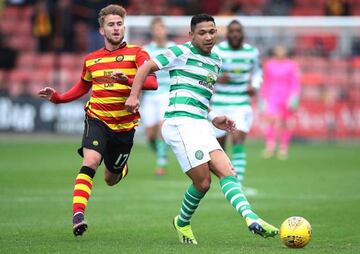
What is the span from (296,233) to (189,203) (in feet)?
4.41

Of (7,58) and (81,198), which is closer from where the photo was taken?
(81,198)

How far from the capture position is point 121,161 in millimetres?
11375

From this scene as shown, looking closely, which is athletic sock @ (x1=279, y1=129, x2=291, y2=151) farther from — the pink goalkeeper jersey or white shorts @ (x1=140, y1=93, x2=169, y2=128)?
white shorts @ (x1=140, y1=93, x2=169, y2=128)

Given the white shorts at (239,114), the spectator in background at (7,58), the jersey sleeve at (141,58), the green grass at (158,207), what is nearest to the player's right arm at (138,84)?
the jersey sleeve at (141,58)

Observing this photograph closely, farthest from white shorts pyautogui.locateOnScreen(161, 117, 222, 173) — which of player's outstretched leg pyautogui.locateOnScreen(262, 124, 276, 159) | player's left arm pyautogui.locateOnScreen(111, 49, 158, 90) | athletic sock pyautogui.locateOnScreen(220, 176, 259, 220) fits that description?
player's outstretched leg pyautogui.locateOnScreen(262, 124, 276, 159)

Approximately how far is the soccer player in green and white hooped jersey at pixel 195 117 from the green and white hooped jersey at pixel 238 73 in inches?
202

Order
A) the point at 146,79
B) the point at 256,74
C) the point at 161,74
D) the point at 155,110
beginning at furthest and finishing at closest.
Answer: the point at 155,110
the point at 161,74
the point at 256,74
the point at 146,79

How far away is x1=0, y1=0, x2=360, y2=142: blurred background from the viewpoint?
27.7 meters

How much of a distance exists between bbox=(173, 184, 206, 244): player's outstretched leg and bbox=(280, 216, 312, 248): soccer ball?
3.63ft

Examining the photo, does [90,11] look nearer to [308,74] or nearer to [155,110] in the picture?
[308,74]

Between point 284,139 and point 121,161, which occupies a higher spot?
point 121,161

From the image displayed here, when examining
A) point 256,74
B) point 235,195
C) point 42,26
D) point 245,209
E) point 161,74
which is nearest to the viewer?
point 245,209

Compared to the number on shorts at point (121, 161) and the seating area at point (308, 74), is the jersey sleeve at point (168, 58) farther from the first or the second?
the seating area at point (308, 74)

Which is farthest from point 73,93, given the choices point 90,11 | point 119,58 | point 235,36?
point 90,11
